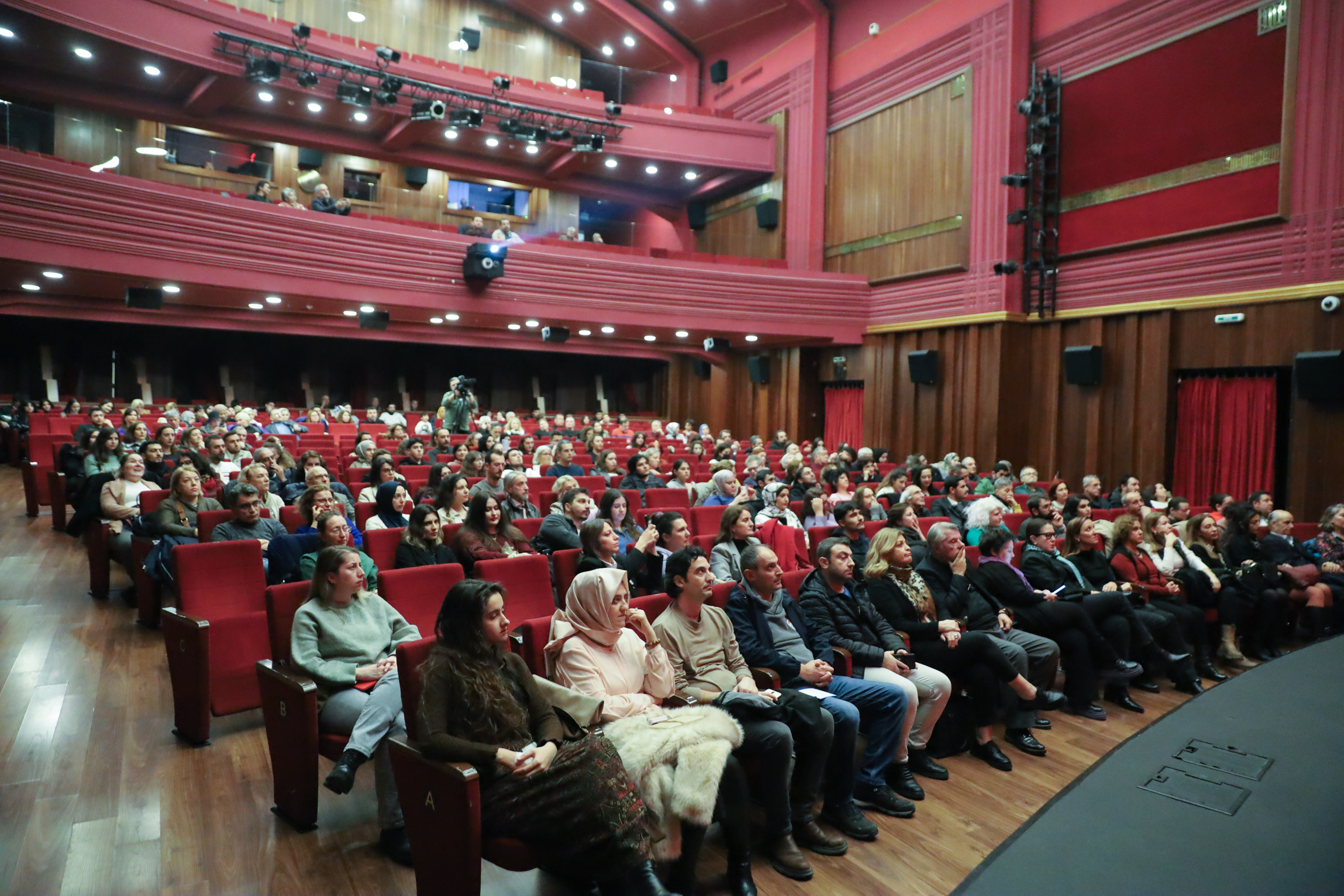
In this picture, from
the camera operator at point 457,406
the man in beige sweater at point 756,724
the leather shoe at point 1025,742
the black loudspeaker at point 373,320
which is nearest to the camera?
the man in beige sweater at point 756,724

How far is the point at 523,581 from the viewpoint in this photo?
3.20 meters

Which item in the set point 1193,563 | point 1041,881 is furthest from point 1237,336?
point 1041,881

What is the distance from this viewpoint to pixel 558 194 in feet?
50.7

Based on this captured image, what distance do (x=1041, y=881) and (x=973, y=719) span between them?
186cm

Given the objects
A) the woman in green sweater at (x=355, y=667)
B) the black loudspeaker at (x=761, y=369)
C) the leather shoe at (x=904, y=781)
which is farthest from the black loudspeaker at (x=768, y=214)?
the woman in green sweater at (x=355, y=667)

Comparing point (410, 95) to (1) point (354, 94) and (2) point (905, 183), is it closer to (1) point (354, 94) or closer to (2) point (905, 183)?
(1) point (354, 94)

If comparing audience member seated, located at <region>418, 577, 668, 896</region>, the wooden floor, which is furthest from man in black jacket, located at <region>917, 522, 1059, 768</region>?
audience member seated, located at <region>418, 577, 668, 896</region>

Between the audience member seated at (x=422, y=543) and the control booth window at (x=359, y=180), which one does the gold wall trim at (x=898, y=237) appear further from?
the audience member seated at (x=422, y=543)

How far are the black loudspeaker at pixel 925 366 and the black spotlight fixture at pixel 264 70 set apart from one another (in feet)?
30.3

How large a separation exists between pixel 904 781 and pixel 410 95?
39.5 ft

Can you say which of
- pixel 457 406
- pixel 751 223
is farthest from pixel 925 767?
pixel 751 223

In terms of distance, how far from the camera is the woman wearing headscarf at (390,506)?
385cm

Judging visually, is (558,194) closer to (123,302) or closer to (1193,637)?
(123,302)

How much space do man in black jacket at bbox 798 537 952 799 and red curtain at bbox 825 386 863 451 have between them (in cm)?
929
